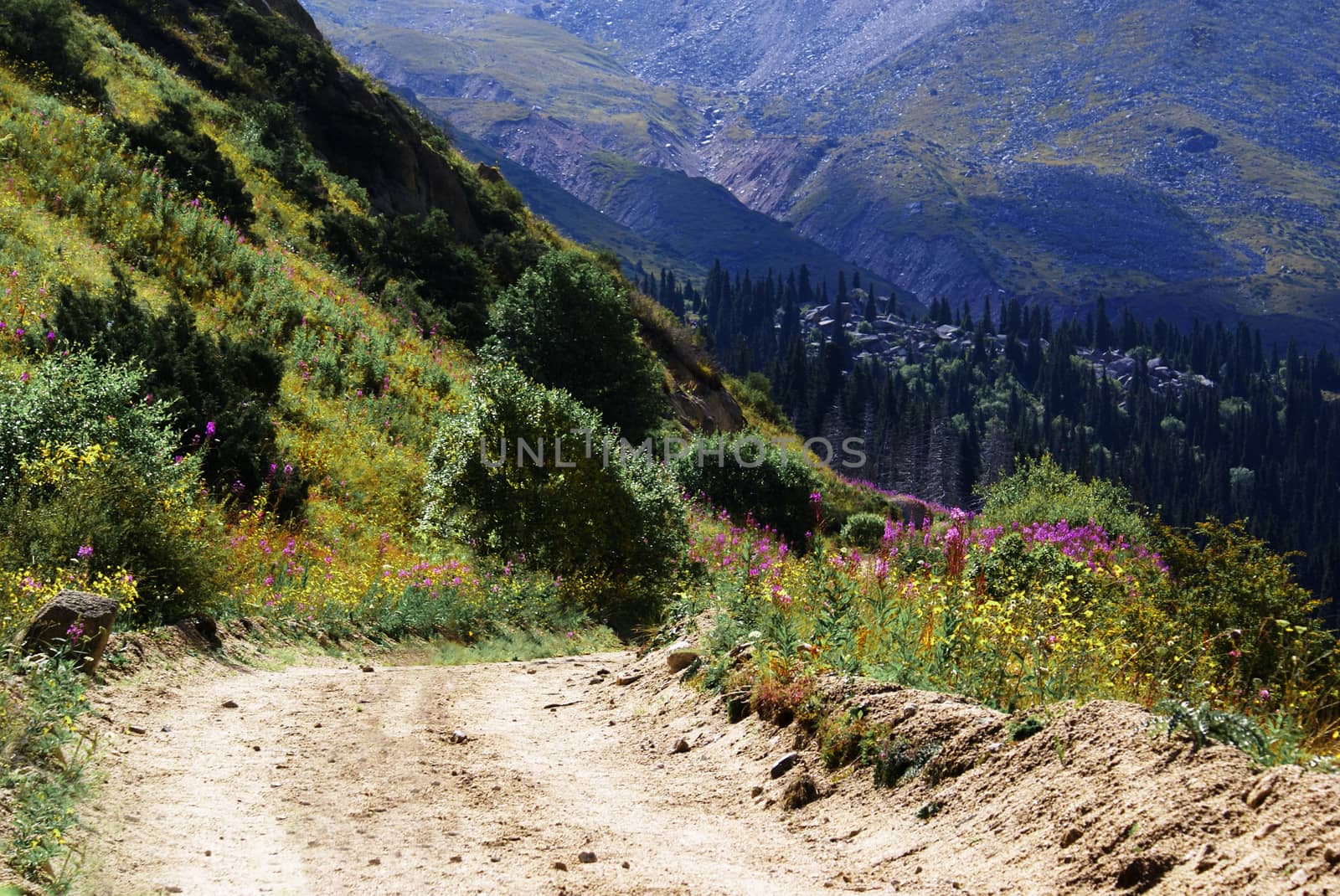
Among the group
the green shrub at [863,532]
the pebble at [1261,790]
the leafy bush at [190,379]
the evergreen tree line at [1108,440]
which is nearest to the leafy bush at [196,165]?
the leafy bush at [190,379]

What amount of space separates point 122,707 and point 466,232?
1236 inches

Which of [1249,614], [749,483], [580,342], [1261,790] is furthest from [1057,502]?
[1261,790]

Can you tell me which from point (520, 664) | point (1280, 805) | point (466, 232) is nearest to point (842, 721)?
point (1280, 805)

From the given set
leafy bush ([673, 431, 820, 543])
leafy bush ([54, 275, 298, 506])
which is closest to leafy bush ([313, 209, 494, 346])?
leafy bush ([673, 431, 820, 543])

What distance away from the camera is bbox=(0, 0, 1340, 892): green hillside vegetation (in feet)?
21.0

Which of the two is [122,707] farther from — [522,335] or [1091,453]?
[1091,453]

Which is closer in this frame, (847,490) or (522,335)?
(522,335)

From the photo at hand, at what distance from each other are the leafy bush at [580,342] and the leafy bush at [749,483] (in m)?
1.91

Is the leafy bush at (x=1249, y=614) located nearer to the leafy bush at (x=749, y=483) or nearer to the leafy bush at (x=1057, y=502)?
the leafy bush at (x=1057, y=502)

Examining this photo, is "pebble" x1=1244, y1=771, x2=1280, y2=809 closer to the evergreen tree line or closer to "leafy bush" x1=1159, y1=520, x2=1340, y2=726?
"leafy bush" x1=1159, y1=520, x2=1340, y2=726

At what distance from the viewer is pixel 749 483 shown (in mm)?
24328

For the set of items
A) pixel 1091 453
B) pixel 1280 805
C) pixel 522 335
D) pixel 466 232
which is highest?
pixel 466 232

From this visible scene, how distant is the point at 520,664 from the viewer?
10367 mm

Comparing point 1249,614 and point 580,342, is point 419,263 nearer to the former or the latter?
point 580,342
